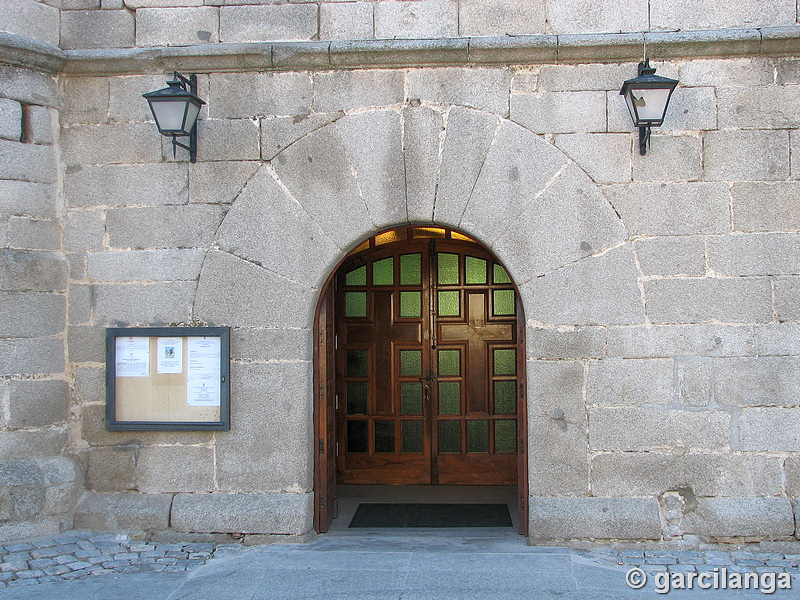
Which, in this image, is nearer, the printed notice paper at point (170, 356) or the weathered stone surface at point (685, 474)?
the weathered stone surface at point (685, 474)

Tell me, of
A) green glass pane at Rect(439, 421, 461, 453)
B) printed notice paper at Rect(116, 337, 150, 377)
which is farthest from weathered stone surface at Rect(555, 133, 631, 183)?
printed notice paper at Rect(116, 337, 150, 377)

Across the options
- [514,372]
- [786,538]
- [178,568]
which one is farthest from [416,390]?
[786,538]

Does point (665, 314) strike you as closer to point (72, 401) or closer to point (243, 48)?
point (243, 48)

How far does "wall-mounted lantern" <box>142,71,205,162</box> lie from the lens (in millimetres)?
4137

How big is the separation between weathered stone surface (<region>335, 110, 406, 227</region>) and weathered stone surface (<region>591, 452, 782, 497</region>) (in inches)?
84.4

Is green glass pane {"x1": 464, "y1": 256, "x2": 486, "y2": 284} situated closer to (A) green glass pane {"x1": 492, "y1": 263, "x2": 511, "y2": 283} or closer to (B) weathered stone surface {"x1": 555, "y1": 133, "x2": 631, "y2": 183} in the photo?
Answer: (A) green glass pane {"x1": 492, "y1": 263, "x2": 511, "y2": 283}

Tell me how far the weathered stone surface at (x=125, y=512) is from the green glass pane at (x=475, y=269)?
321 centimetres

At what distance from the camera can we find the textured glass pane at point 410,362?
238 inches

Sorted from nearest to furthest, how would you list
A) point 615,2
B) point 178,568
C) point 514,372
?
point 178,568
point 615,2
point 514,372

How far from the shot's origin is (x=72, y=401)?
176 inches

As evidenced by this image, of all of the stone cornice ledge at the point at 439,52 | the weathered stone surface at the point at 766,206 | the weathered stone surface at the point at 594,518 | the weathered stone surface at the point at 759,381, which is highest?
the stone cornice ledge at the point at 439,52

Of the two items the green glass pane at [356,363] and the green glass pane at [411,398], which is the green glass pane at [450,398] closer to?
the green glass pane at [411,398]

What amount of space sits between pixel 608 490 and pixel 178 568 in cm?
277

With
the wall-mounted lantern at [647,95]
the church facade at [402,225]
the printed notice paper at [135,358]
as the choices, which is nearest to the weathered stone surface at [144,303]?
the church facade at [402,225]
